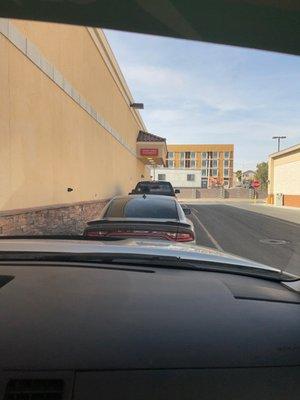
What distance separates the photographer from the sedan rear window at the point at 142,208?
8070mm

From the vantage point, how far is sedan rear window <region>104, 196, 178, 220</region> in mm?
8070

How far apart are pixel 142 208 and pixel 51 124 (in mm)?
5285

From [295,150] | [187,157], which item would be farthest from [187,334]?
[187,157]

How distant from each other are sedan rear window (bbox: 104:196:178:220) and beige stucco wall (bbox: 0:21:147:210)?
2.24m

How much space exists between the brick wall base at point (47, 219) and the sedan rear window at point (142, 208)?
208cm

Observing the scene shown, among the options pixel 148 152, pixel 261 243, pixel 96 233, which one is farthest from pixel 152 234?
pixel 148 152

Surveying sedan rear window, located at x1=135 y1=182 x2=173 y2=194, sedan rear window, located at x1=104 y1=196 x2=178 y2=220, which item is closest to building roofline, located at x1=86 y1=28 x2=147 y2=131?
sedan rear window, located at x1=135 y1=182 x2=173 y2=194

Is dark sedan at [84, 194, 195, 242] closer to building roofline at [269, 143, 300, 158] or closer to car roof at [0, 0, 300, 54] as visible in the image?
car roof at [0, 0, 300, 54]

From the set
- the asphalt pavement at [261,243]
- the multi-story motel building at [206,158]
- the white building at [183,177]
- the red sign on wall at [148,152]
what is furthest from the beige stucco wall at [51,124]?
the multi-story motel building at [206,158]

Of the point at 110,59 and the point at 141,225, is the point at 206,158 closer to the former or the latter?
the point at 110,59

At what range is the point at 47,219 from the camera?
12.0 m

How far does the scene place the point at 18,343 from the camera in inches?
66.3

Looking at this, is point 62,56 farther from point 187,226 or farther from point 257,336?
point 257,336

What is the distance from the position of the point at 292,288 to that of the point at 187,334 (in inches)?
35.5
